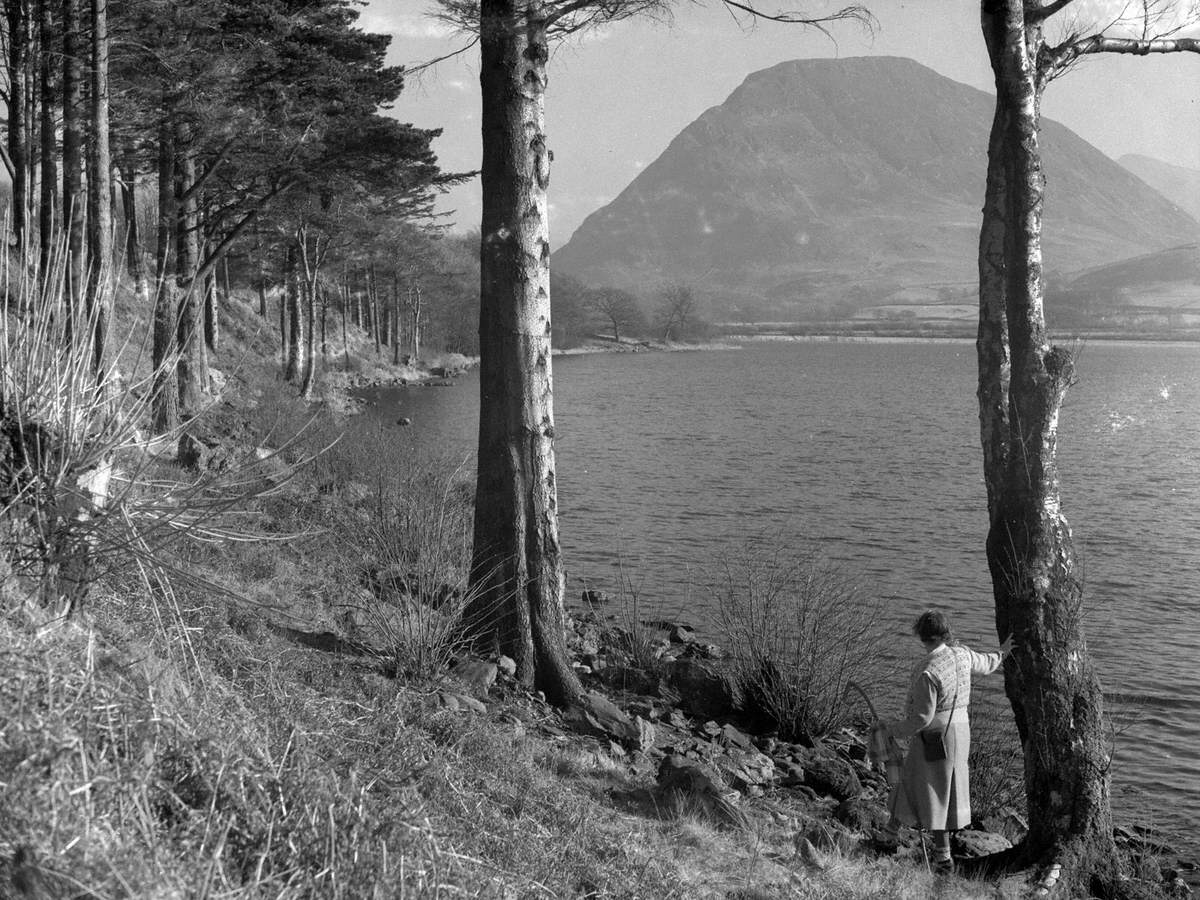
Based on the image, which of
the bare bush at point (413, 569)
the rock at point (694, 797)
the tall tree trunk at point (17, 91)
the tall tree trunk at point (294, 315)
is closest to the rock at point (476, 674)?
the bare bush at point (413, 569)

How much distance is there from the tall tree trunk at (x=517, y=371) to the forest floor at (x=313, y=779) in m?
0.47

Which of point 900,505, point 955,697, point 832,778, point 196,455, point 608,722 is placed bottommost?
point 900,505

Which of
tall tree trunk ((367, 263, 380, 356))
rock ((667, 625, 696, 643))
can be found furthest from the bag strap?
tall tree trunk ((367, 263, 380, 356))

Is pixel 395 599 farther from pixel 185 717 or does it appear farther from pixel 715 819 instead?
pixel 185 717

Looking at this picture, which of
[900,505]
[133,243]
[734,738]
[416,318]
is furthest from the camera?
[416,318]

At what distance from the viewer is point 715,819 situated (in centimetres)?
700

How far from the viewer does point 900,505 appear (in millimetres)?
27453

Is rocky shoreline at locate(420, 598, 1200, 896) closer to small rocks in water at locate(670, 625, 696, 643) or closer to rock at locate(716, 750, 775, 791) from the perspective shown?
rock at locate(716, 750, 775, 791)

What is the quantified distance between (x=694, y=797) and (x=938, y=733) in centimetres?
181

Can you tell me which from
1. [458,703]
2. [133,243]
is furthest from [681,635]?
[133,243]

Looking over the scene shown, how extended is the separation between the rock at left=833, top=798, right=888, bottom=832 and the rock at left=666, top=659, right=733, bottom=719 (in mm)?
2477

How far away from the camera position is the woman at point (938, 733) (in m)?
7.51

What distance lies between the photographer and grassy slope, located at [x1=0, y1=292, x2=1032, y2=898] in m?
3.26

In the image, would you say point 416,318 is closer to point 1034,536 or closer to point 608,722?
point 608,722
